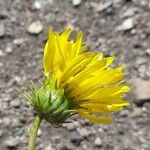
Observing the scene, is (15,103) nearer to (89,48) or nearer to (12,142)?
(12,142)

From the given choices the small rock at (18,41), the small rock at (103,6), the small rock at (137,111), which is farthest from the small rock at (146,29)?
the small rock at (18,41)

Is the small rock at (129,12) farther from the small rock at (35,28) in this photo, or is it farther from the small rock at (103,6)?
the small rock at (35,28)

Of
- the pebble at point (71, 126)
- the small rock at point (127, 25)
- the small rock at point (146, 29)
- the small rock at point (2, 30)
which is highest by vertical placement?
the small rock at point (2, 30)

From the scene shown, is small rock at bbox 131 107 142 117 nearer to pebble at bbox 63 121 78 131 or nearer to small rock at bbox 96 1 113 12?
pebble at bbox 63 121 78 131

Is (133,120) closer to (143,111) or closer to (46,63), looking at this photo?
(143,111)

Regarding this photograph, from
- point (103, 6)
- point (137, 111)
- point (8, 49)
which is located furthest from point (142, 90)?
point (8, 49)

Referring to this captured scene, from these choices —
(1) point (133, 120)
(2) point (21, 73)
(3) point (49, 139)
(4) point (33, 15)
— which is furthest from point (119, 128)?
(4) point (33, 15)
